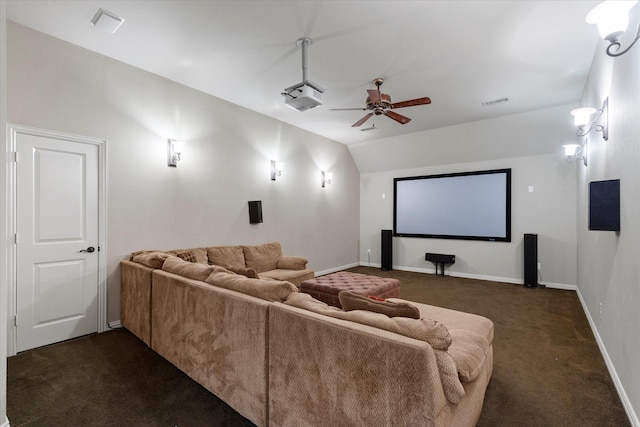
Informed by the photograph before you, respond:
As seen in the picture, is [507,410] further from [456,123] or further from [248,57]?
[456,123]

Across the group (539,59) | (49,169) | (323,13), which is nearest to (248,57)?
(323,13)

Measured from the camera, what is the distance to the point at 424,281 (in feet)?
19.7

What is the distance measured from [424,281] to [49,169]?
591 cm

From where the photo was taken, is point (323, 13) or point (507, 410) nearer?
point (507, 410)

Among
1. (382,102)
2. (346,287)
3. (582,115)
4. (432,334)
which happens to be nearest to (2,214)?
(432,334)

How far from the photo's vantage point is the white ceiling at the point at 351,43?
2.63m

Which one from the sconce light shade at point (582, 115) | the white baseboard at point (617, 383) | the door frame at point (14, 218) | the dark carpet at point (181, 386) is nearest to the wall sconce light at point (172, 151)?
the door frame at point (14, 218)

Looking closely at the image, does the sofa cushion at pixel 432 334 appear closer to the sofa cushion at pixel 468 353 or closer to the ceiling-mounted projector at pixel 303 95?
the sofa cushion at pixel 468 353

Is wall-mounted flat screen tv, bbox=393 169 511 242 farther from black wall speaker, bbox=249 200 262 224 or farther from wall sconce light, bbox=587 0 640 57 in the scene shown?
wall sconce light, bbox=587 0 640 57

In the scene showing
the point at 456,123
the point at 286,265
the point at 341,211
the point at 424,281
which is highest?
the point at 456,123

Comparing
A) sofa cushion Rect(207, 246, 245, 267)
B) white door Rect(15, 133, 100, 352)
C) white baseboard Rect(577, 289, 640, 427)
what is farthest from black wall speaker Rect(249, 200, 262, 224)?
white baseboard Rect(577, 289, 640, 427)

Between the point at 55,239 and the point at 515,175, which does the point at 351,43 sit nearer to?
the point at 55,239

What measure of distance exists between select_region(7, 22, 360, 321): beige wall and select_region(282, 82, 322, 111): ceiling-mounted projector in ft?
4.09

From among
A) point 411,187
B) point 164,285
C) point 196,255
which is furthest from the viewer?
point 411,187
